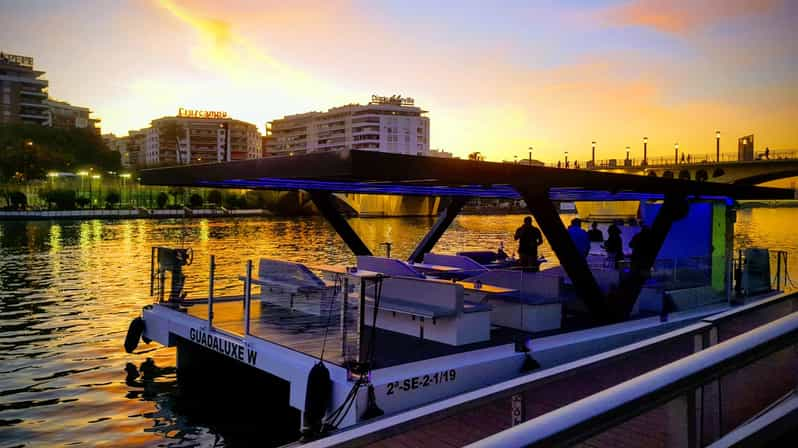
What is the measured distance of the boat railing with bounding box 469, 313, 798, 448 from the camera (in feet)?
5.54

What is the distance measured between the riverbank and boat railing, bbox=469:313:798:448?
88.4 meters

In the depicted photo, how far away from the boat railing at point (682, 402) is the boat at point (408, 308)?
451 cm

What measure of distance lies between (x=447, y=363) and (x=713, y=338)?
14.1 ft

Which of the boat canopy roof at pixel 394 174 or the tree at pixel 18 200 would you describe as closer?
the boat canopy roof at pixel 394 174

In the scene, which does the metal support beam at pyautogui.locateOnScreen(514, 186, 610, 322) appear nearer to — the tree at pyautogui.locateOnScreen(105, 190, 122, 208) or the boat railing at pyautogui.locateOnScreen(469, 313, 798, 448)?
the boat railing at pyautogui.locateOnScreen(469, 313, 798, 448)

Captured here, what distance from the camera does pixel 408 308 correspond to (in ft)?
31.5

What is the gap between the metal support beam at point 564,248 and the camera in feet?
33.4

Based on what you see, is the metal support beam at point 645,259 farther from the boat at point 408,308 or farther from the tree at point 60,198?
the tree at point 60,198

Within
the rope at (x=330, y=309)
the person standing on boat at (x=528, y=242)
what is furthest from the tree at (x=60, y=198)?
the rope at (x=330, y=309)

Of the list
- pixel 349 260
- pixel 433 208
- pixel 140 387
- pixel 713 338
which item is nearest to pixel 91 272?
pixel 349 260

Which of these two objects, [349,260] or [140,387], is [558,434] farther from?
[349,260]

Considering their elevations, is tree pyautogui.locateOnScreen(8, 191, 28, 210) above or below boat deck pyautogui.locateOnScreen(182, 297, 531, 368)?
above

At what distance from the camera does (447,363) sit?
8.55 m

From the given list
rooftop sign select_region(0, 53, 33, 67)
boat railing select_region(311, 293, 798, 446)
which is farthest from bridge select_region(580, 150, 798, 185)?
rooftop sign select_region(0, 53, 33, 67)
